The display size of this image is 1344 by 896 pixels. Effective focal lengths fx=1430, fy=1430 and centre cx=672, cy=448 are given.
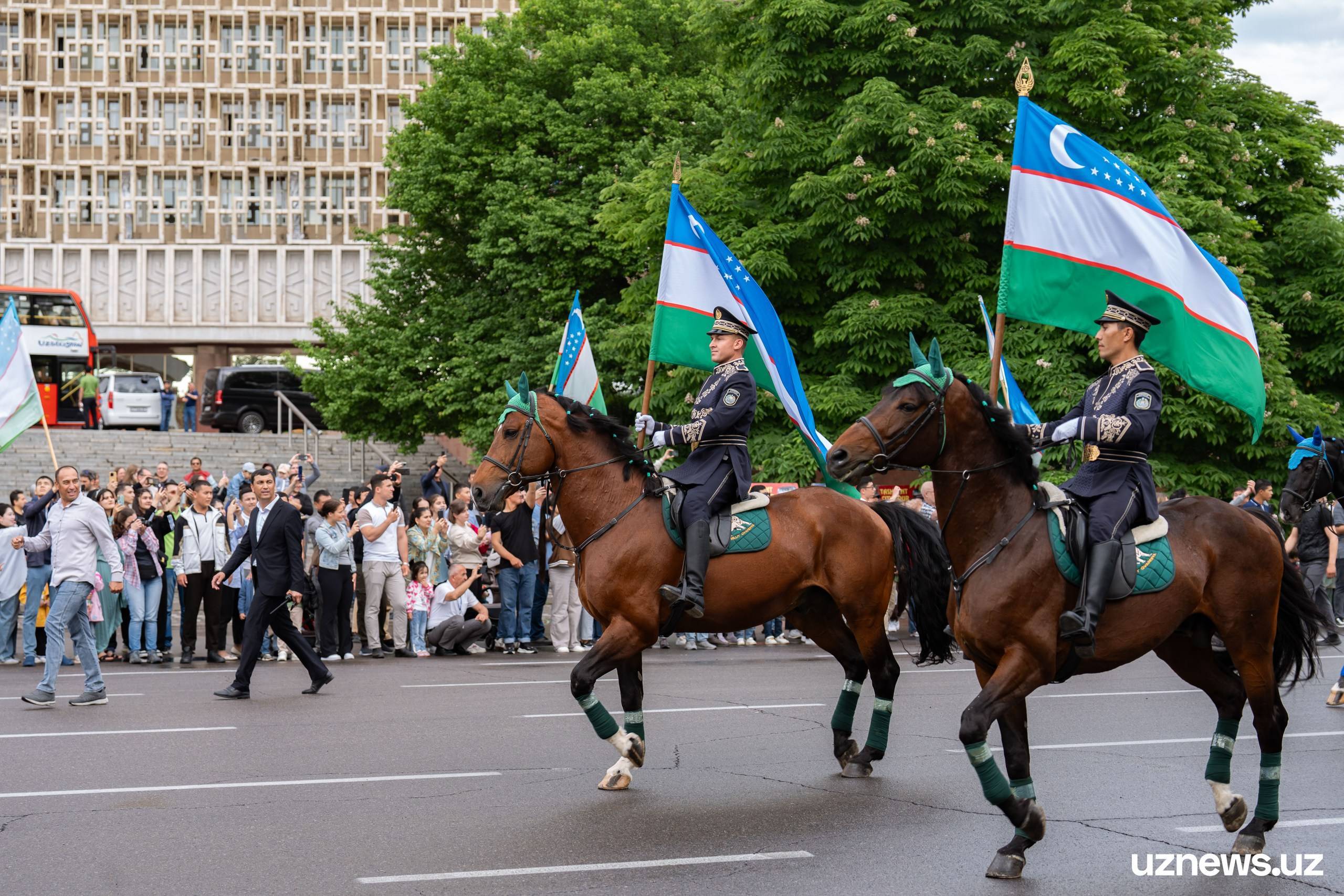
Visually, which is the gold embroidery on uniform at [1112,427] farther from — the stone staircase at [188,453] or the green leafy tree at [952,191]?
the stone staircase at [188,453]

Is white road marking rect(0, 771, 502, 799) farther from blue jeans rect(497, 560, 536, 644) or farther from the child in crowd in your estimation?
blue jeans rect(497, 560, 536, 644)

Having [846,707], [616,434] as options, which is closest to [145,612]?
[616,434]

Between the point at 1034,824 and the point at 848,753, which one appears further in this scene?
the point at 848,753

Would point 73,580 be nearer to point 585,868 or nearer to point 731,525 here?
point 731,525

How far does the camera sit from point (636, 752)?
28.0 ft

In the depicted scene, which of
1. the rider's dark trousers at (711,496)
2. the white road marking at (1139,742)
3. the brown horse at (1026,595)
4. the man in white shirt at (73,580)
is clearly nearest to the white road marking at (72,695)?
the man in white shirt at (73,580)

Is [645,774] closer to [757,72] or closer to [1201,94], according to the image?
[757,72]

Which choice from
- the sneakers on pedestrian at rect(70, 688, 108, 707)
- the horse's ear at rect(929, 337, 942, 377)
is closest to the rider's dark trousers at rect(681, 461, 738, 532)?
the horse's ear at rect(929, 337, 942, 377)

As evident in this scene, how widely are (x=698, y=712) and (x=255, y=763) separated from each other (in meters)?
4.01

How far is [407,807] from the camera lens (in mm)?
8000

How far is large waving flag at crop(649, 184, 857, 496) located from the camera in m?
12.2

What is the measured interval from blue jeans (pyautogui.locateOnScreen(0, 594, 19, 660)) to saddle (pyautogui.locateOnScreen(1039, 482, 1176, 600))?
1372cm

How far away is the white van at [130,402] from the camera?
45.6m

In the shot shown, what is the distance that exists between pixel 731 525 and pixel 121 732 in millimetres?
5241
